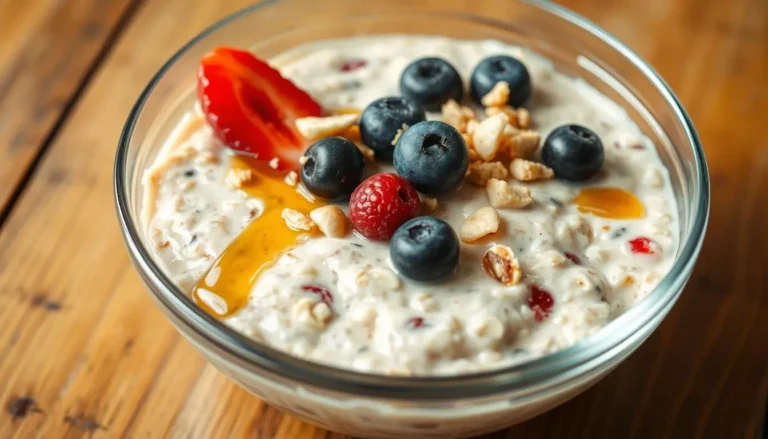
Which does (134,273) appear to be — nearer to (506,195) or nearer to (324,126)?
(324,126)

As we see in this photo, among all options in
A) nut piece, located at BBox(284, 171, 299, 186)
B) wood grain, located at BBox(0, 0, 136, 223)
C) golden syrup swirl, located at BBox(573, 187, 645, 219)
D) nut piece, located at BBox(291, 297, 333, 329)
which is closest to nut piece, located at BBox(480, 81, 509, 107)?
golden syrup swirl, located at BBox(573, 187, 645, 219)

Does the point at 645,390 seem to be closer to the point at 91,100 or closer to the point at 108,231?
the point at 108,231

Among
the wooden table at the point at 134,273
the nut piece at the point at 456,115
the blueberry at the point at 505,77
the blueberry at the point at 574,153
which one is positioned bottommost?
the wooden table at the point at 134,273

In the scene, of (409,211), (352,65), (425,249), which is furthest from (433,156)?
(352,65)

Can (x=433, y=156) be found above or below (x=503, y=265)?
above

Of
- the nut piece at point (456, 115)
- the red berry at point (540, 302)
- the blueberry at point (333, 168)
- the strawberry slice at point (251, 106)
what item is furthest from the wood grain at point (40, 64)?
the red berry at point (540, 302)

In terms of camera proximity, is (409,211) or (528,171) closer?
(409,211)

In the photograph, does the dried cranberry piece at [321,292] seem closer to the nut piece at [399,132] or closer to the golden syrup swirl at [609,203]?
the nut piece at [399,132]
